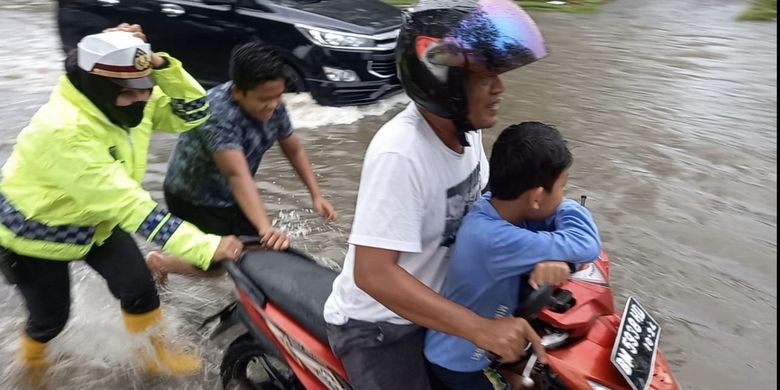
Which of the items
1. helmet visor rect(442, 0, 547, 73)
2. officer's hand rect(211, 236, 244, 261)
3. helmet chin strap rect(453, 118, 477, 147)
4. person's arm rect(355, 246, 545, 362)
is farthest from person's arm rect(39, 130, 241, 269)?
helmet visor rect(442, 0, 547, 73)

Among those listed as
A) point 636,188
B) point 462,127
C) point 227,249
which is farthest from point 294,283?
point 636,188

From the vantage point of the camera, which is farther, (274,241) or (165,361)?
(165,361)

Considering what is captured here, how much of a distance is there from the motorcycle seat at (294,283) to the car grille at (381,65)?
4.58 m

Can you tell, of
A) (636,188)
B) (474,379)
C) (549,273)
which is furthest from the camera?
(636,188)

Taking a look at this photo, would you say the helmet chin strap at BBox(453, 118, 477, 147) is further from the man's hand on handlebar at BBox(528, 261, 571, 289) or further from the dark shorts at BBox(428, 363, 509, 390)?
the dark shorts at BBox(428, 363, 509, 390)

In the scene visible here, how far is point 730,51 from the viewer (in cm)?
1161

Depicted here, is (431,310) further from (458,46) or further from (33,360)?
(33,360)

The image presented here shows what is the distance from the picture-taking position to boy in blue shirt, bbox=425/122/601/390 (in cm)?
182

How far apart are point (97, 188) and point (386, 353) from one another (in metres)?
1.35

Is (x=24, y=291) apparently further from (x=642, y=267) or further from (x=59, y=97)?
(x=642, y=267)

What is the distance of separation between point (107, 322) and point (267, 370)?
4.99 feet

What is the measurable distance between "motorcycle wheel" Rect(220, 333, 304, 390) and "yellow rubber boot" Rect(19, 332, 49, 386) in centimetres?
96

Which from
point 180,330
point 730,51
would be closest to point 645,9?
point 730,51

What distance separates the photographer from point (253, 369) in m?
3.38
